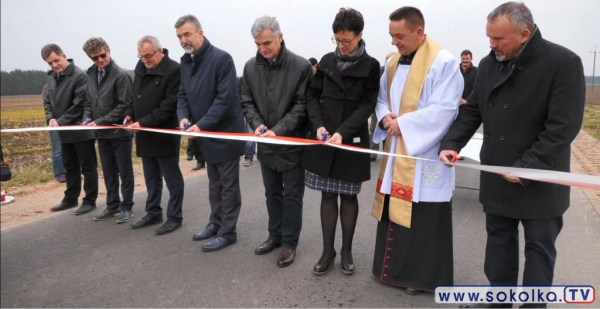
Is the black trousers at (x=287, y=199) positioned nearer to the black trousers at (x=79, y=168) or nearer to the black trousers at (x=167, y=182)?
the black trousers at (x=167, y=182)

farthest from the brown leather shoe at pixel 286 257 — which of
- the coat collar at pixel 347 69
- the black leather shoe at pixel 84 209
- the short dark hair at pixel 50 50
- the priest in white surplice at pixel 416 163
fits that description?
the short dark hair at pixel 50 50

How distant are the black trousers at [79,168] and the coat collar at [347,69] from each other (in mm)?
3604

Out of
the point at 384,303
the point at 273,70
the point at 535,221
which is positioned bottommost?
the point at 384,303

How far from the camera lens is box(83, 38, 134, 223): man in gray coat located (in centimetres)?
480

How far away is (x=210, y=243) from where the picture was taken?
4.15m

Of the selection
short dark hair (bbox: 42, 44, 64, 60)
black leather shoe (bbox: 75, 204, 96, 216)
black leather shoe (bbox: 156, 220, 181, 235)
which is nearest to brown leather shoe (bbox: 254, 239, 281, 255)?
black leather shoe (bbox: 156, 220, 181, 235)

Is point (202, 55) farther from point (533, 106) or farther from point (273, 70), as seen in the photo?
point (533, 106)

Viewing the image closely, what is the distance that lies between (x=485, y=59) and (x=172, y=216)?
3.55 metres

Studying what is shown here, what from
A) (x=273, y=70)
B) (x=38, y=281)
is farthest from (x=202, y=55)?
(x=38, y=281)

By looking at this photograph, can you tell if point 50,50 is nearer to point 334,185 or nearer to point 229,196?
point 229,196

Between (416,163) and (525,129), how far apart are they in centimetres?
77

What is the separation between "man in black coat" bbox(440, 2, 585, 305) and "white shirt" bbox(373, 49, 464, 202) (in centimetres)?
A: 21

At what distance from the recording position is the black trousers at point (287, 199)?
3.80 metres

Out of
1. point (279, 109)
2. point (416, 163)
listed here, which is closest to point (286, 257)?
point (279, 109)
